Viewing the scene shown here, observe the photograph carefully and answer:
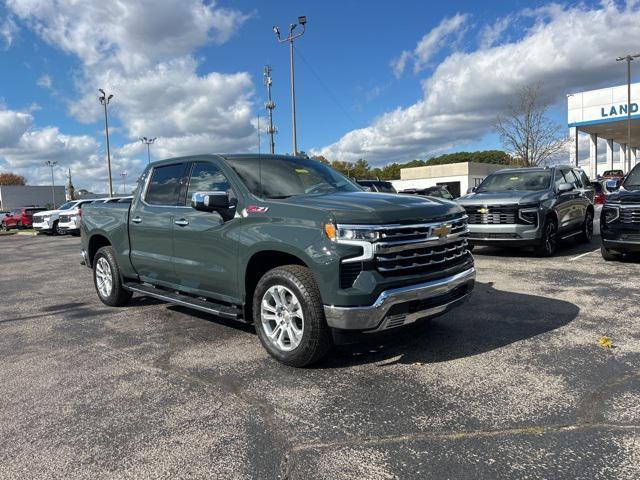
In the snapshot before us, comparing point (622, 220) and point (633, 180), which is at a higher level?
point (633, 180)

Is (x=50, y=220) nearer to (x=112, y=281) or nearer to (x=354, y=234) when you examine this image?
(x=112, y=281)

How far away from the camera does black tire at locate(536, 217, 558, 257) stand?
9.99 meters

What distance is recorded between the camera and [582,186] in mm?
12328

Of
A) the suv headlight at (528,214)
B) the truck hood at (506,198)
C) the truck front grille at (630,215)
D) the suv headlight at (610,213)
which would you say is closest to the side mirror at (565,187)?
the truck hood at (506,198)

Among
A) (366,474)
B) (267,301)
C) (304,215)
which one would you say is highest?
(304,215)

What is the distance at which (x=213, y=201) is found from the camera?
4586 millimetres

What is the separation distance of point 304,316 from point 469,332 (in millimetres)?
2012

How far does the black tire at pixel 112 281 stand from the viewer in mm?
6707

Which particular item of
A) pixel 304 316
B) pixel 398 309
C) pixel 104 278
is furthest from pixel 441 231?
pixel 104 278

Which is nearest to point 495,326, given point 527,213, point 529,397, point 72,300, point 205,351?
point 529,397

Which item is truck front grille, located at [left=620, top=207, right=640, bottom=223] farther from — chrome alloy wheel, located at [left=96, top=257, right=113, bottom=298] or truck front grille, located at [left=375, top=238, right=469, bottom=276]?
chrome alloy wheel, located at [left=96, top=257, right=113, bottom=298]

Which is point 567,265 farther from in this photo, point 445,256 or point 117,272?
point 117,272

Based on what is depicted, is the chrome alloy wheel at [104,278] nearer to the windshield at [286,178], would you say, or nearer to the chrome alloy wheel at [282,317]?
the windshield at [286,178]

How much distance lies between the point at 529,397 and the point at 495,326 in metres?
1.81
